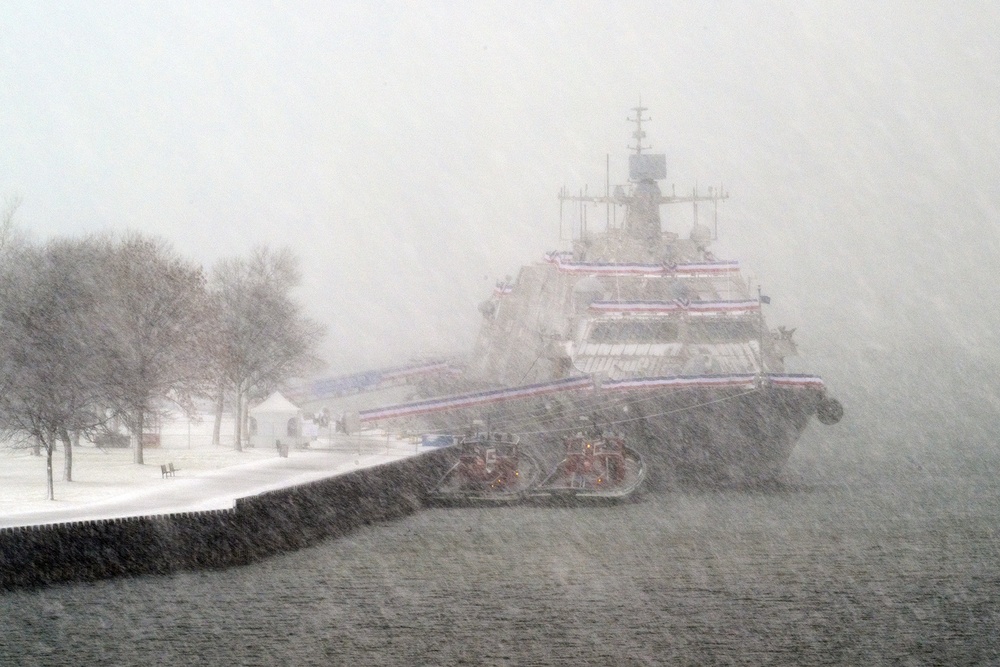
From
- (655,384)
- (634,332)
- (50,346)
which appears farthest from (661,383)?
(50,346)

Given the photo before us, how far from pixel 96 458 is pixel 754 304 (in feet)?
97.3

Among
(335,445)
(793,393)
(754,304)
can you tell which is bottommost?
(335,445)

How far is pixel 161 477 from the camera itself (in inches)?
1790

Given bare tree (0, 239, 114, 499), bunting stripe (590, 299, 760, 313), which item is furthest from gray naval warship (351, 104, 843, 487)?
bare tree (0, 239, 114, 499)

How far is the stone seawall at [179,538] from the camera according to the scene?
23516mm

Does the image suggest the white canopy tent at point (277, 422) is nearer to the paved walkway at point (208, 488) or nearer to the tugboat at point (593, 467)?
the paved walkway at point (208, 488)

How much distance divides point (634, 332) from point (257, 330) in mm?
24850

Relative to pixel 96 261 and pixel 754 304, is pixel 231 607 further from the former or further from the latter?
pixel 96 261

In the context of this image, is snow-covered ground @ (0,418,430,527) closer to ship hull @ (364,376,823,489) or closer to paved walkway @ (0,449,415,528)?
paved walkway @ (0,449,415,528)

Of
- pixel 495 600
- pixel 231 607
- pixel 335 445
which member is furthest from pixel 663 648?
pixel 335 445

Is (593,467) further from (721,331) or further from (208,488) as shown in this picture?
(208,488)

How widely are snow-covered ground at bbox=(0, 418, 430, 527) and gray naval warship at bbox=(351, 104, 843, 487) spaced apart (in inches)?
227

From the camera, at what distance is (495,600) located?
24.2 meters

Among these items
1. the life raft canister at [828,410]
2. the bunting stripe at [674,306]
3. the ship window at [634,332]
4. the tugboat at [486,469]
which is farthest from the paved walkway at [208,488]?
the life raft canister at [828,410]
